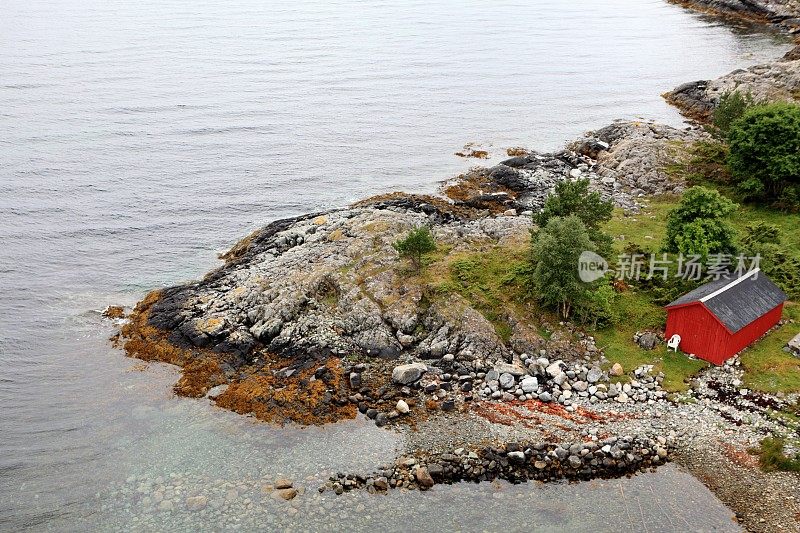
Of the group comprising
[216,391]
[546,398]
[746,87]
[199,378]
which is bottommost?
[546,398]

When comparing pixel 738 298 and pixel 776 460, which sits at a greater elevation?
pixel 738 298

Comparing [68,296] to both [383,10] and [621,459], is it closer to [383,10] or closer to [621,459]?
[621,459]

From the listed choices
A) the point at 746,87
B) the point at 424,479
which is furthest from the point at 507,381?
the point at 746,87

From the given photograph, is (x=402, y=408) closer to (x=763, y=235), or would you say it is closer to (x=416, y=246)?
(x=416, y=246)

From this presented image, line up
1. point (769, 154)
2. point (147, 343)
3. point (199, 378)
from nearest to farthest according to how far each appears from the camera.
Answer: point (199, 378) < point (147, 343) < point (769, 154)

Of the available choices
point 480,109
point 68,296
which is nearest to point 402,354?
point 68,296

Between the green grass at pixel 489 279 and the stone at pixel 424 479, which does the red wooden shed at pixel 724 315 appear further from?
the stone at pixel 424 479

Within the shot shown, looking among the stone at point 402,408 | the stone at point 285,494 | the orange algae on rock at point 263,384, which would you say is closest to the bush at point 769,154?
the stone at point 402,408
